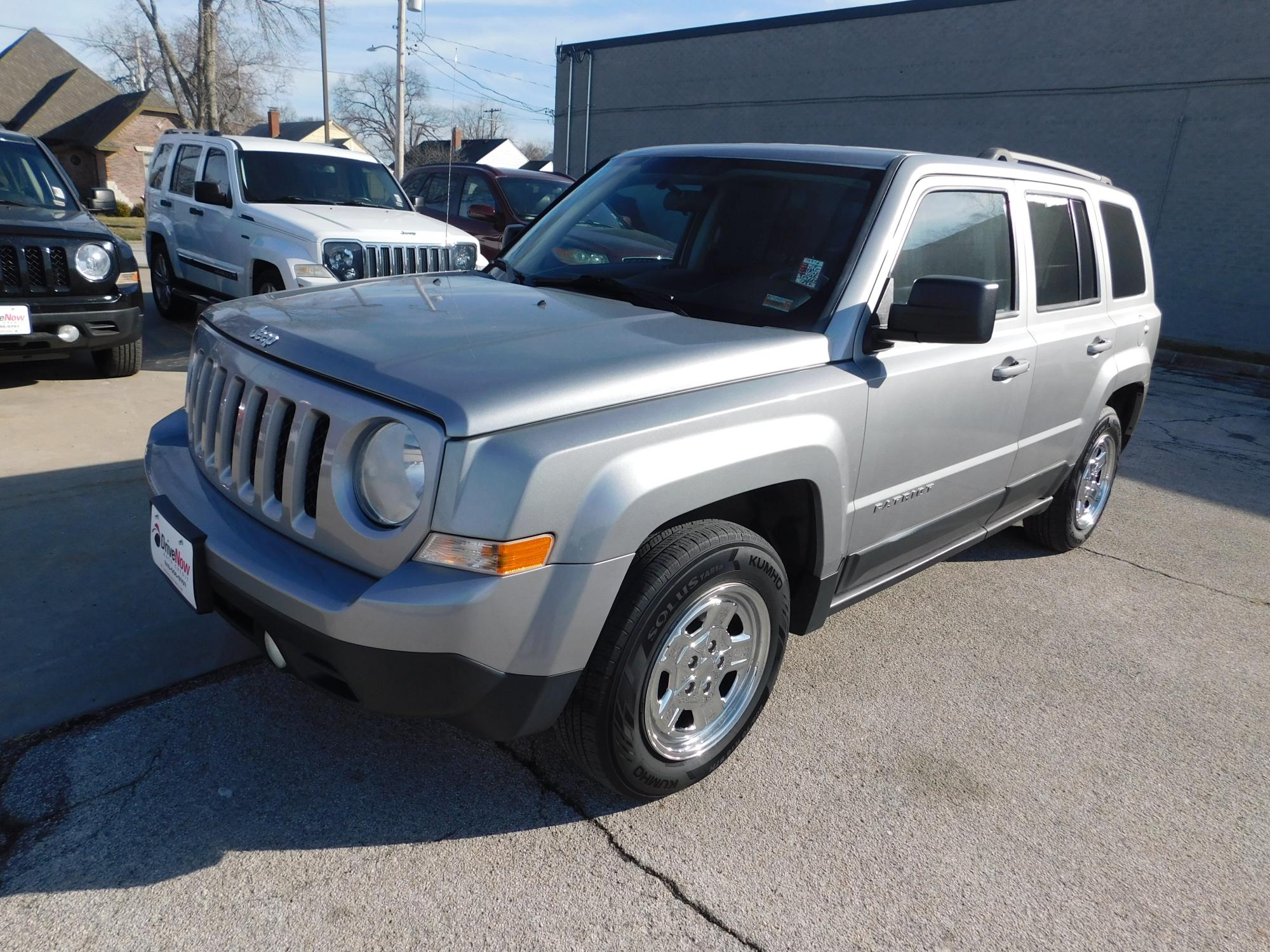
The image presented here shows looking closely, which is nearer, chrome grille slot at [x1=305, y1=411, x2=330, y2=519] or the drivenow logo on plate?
chrome grille slot at [x1=305, y1=411, x2=330, y2=519]

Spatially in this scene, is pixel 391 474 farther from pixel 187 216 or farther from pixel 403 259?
pixel 187 216

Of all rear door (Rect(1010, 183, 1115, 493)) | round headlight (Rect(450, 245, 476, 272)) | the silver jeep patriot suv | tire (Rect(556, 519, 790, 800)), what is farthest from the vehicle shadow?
round headlight (Rect(450, 245, 476, 272))

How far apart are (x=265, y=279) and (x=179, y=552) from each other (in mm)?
5735

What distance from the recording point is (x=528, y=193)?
1053 centimetres

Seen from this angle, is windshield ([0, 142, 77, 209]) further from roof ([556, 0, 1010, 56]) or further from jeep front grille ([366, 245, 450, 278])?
roof ([556, 0, 1010, 56])

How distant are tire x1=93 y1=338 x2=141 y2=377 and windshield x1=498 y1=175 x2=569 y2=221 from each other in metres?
4.56

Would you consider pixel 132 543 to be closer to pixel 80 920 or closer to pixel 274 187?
pixel 80 920

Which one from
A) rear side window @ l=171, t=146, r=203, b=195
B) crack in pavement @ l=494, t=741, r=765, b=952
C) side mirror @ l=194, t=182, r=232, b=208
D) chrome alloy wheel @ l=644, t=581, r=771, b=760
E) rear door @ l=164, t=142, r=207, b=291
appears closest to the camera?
crack in pavement @ l=494, t=741, r=765, b=952

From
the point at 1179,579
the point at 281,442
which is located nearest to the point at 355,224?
the point at 281,442

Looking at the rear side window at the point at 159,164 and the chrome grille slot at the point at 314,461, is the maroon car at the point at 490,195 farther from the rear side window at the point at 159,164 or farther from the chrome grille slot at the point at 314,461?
the chrome grille slot at the point at 314,461

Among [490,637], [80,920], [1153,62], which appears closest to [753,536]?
[490,637]

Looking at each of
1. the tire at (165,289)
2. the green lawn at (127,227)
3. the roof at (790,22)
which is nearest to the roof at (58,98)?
the green lawn at (127,227)

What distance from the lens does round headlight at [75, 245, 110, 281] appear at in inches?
239

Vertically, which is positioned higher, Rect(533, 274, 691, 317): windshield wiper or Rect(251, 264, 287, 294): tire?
Rect(533, 274, 691, 317): windshield wiper
